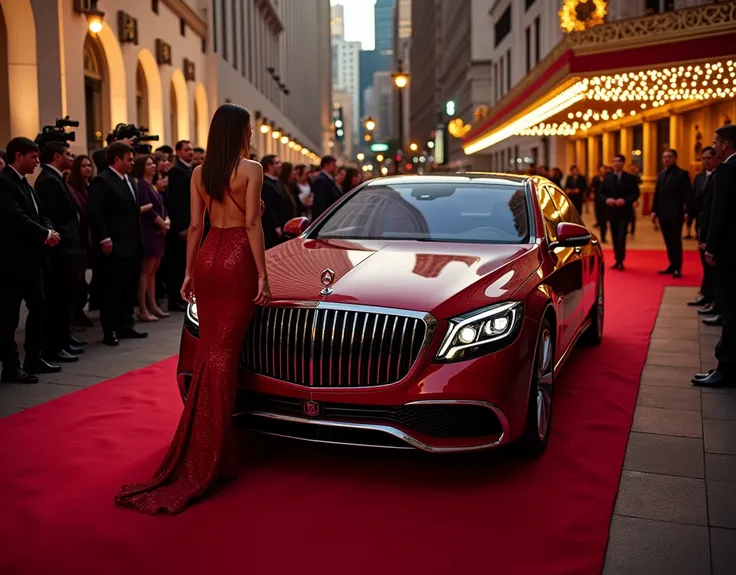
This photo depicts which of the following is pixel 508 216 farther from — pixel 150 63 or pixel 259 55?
pixel 259 55

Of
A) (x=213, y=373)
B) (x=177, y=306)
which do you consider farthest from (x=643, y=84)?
(x=213, y=373)

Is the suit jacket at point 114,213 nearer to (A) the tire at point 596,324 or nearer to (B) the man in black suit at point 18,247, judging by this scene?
(B) the man in black suit at point 18,247

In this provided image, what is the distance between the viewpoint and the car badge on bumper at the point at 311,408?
183 inches

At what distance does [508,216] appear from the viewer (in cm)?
624

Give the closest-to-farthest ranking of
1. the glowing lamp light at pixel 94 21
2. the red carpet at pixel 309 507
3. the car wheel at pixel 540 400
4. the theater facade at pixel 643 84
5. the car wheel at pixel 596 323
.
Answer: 1. the red carpet at pixel 309 507
2. the car wheel at pixel 540 400
3. the car wheel at pixel 596 323
4. the glowing lamp light at pixel 94 21
5. the theater facade at pixel 643 84

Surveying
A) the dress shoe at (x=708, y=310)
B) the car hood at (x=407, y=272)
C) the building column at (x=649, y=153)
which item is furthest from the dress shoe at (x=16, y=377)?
the building column at (x=649, y=153)

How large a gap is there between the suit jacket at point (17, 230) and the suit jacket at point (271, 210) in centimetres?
464

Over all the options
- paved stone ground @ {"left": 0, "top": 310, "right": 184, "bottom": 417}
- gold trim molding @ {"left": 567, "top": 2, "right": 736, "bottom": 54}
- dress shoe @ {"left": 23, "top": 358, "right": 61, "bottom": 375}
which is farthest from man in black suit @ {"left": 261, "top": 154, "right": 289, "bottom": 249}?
gold trim molding @ {"left": 567, "top": 2, "right": 736, "bottom": 54}

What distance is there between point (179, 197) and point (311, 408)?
756cm

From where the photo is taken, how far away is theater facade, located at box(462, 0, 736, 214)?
64.4ft

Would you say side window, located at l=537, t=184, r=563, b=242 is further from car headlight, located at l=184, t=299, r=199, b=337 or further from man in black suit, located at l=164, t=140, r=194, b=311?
man in black suit, located at l=164, t=140, r=194, b=311

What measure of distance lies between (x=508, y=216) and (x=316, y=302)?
6.72 ft

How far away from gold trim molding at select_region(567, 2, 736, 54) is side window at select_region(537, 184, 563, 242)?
14316mm

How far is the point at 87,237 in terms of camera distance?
9.49 m
